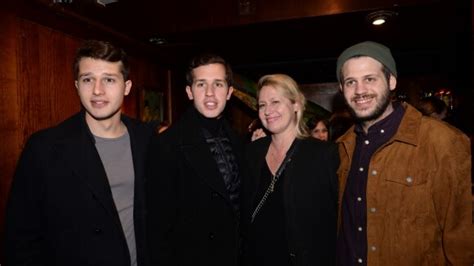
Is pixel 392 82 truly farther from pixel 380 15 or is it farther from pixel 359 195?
pixel 380 15

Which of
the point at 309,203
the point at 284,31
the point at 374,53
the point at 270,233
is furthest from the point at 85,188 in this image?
the point at 284,31

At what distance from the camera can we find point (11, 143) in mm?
3438

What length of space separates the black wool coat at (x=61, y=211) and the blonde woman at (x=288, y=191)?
98cm

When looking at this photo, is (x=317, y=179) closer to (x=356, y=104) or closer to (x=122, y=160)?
(x=356, y=104)

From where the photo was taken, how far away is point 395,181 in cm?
199

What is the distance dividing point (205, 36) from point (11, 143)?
2976 millimetres

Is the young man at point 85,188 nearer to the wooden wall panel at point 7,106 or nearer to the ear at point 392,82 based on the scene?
the ear at point 392,82

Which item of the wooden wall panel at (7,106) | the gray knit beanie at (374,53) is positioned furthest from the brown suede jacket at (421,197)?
the wooden wall panel at (7,106)

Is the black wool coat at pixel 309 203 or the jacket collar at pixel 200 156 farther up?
the jacket collar at pixel 200 156

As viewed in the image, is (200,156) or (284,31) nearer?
(200,156)

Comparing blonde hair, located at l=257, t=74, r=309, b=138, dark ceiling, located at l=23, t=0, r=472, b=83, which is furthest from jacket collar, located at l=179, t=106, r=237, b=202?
dark ceiling, located at l=23, t=0, r=472, b=83

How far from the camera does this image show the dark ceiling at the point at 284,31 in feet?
14.6

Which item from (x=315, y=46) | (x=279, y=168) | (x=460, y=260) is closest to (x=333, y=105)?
(x=315, y=46)

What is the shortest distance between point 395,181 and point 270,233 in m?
0.93
